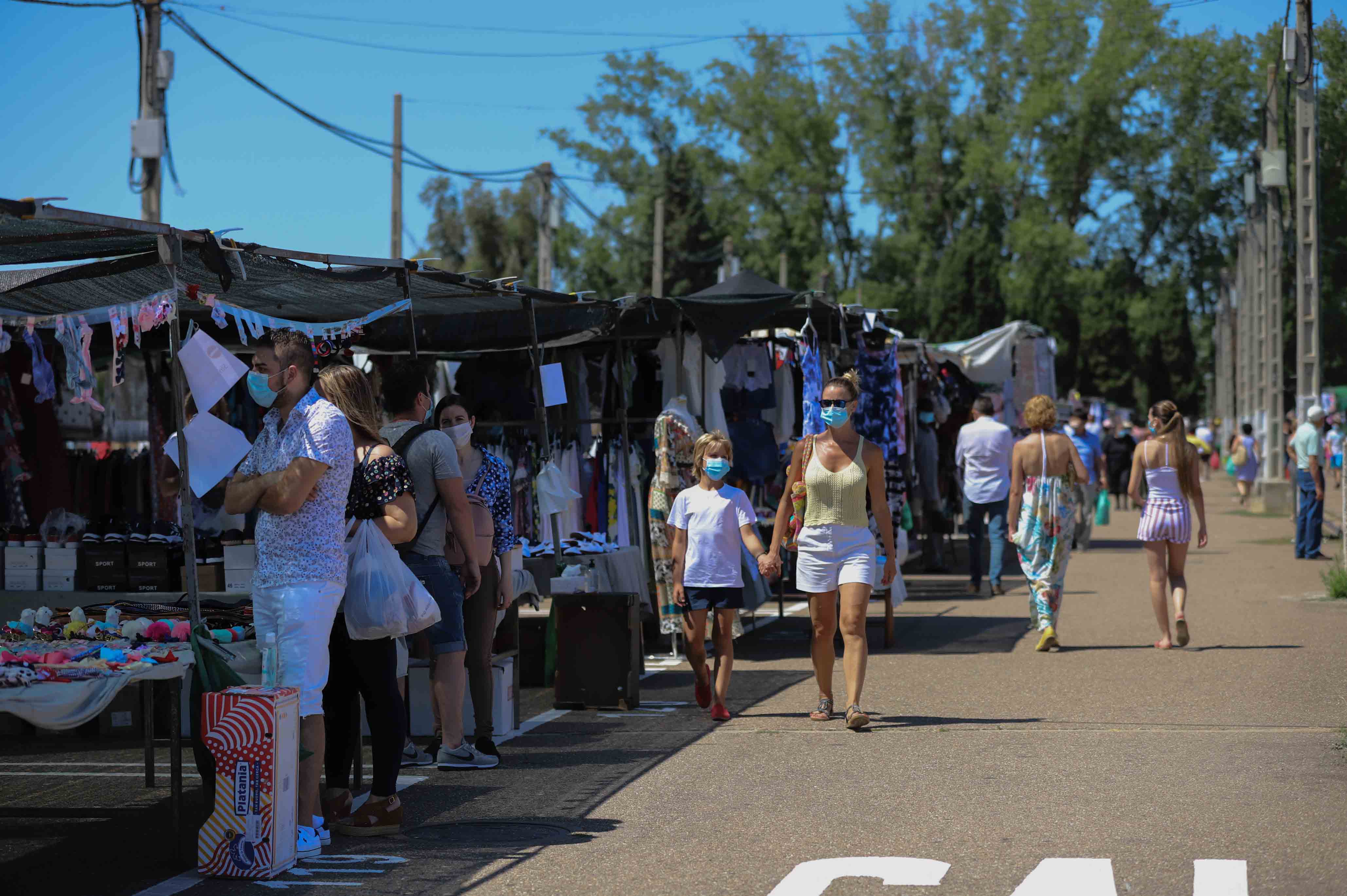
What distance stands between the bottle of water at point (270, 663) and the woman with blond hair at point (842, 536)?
346 cm

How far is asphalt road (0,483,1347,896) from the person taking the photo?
5742mm

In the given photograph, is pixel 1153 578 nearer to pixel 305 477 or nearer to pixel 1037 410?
pixel 1037 410

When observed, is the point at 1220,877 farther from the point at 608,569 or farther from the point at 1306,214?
the point at 1306,214

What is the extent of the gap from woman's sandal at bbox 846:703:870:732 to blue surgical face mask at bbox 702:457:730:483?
5.12 ft

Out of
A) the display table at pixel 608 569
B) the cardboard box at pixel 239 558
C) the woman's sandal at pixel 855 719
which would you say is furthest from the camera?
the display table at pixel 608 569

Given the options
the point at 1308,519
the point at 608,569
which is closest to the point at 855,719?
the point at 608,569

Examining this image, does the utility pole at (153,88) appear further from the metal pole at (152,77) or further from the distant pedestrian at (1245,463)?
the distant pedestrian at (1245,463)

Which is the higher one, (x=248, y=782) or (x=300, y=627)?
(x=300, y=627)

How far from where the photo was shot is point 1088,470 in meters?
17.8

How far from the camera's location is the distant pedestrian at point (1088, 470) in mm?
19578

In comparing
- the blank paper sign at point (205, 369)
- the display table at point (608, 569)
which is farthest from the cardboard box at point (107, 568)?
the blank paper sign at point (205, 369)

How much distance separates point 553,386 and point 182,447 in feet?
16.3

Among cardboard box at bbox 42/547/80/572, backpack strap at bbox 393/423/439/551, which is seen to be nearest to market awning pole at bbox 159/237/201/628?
backpack strap at bbox 393/423/439/551

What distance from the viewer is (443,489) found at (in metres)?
7.27
